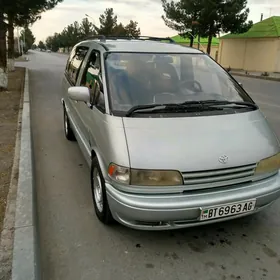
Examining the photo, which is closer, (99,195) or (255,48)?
(99,195)

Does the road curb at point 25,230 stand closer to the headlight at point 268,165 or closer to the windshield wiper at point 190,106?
the windshield wiper at point 190,106

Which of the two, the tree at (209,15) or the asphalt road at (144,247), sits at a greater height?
the tree at (209,15)

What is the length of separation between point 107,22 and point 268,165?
188 feet

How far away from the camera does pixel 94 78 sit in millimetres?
Answer: 3621

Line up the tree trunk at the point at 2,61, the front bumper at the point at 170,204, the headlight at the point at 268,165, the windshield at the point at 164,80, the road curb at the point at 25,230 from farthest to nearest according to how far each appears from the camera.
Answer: the tree trunk at the point at 2,61 < the windshield at the point at 164,80 < the headlight at the point at 268,165 < the front bumper at the point at 170,204 < the road curb at the point at 25,230

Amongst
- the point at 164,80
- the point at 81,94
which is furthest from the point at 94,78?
the point at 164,80

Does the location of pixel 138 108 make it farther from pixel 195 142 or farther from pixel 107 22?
pixel 107 22

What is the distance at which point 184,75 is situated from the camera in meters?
3.63

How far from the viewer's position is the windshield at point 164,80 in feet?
10.4

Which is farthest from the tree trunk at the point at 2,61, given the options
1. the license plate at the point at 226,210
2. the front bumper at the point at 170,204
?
the license plate at the point at 226,210

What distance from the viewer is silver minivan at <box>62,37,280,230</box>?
2.49 meters

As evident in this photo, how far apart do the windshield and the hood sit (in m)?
0.42

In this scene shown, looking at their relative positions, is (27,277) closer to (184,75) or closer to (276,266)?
(276,266)

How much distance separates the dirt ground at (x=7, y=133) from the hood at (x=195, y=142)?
1560 mm
